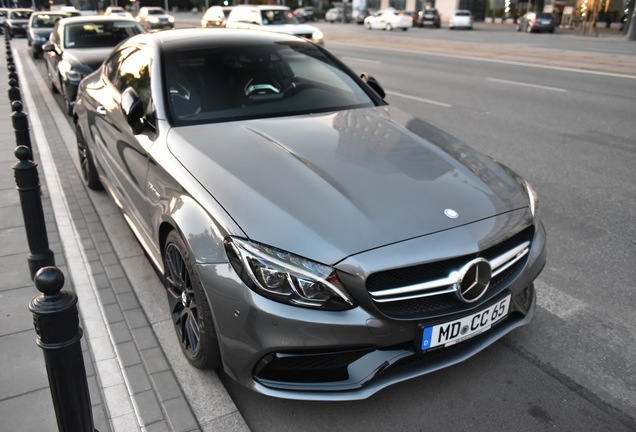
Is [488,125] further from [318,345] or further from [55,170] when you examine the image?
[318,345]

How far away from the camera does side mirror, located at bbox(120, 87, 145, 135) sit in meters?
3.63

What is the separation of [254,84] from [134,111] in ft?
3.07

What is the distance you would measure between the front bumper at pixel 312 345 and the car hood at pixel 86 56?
26.9 ft

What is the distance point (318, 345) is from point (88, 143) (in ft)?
13.2

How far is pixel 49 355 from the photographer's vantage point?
1.93m

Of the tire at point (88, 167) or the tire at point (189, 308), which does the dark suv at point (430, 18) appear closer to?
the tire at point (88, 167)

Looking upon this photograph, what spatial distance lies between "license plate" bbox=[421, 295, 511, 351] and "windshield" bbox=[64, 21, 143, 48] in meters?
9.75

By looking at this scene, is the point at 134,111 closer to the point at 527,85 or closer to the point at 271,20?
the point at 527,85

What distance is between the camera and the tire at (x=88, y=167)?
5668 millimetres

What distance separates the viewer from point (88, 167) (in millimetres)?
5773

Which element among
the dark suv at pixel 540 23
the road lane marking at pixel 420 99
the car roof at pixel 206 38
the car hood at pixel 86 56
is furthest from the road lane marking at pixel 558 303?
the dark suv at pixel 540 23

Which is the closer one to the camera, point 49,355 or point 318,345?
point 49,355

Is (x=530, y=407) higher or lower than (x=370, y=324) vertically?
lower

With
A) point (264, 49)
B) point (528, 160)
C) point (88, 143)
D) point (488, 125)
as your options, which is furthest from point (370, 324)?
point (488, 125)
